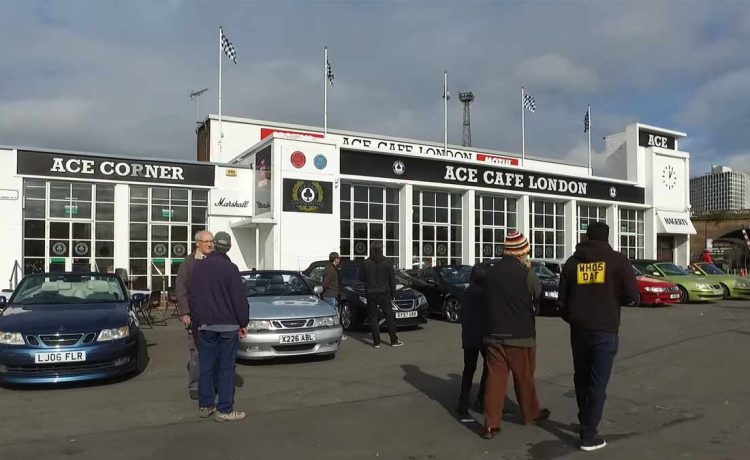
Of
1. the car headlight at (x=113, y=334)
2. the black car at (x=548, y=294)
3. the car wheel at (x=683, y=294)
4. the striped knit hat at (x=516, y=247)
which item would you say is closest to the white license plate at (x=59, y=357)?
the car headlight at (x=113, y=334)

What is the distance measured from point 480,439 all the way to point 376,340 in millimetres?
5278

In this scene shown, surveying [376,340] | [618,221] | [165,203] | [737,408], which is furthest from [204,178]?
[618,221]

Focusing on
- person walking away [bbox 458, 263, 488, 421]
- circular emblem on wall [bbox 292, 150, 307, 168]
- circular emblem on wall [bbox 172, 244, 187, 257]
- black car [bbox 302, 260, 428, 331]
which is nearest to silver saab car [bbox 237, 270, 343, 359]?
black car [bbox 302, 260, 428, 331]

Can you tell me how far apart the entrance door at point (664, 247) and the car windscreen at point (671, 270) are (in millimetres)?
13916

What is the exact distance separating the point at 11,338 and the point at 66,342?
635 millimetres

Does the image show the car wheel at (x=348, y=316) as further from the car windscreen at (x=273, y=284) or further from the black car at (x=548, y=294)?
the black car at (x=548, y=294)

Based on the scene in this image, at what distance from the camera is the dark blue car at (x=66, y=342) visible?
7.04 meters

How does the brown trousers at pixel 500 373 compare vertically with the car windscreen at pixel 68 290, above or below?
below

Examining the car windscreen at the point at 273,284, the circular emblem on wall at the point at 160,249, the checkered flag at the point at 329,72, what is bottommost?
the car windscreen at the point at 273,284

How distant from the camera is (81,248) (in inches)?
747

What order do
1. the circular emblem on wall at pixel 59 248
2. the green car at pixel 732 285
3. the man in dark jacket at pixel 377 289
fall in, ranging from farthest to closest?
1. the green car at pixel 732 285
2. the circular emblem on wall at pixel 59 248
3. the man in dark jacket at pixel 377 289

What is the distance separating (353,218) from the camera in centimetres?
2270

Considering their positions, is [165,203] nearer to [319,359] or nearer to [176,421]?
[319,359]

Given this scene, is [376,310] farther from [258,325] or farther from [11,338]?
[11,338]
